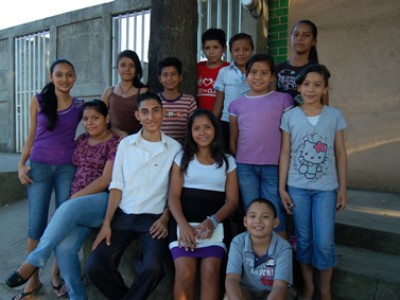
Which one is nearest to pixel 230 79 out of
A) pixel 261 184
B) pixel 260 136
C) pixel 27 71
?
pixel 260 136

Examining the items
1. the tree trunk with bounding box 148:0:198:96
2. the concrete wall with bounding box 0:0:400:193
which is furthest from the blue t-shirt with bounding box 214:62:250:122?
the concrete wall with bounding box 0:0:400:193

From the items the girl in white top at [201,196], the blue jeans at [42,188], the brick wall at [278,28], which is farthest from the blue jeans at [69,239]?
the brick wall at [278,28]

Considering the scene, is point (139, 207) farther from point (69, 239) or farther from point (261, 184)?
point (261, 184)

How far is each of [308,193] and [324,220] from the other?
0.66ft

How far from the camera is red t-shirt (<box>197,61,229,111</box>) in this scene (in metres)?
3.84

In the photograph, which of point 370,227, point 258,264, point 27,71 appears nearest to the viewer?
point 258,264

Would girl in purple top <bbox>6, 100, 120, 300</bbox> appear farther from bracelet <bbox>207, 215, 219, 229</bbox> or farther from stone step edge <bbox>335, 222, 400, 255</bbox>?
stone step edge <bbox>335, 222, 400, 255</bbox>

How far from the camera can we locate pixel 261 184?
3004 millimetres

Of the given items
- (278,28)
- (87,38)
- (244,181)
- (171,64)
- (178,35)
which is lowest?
(244,181)

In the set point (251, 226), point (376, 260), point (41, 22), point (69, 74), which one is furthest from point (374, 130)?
point (41, 22)

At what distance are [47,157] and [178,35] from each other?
1660 mm

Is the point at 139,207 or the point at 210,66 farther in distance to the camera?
the point at 210,66

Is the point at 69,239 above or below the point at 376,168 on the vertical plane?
below

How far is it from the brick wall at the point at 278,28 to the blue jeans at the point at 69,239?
3.67 meters
